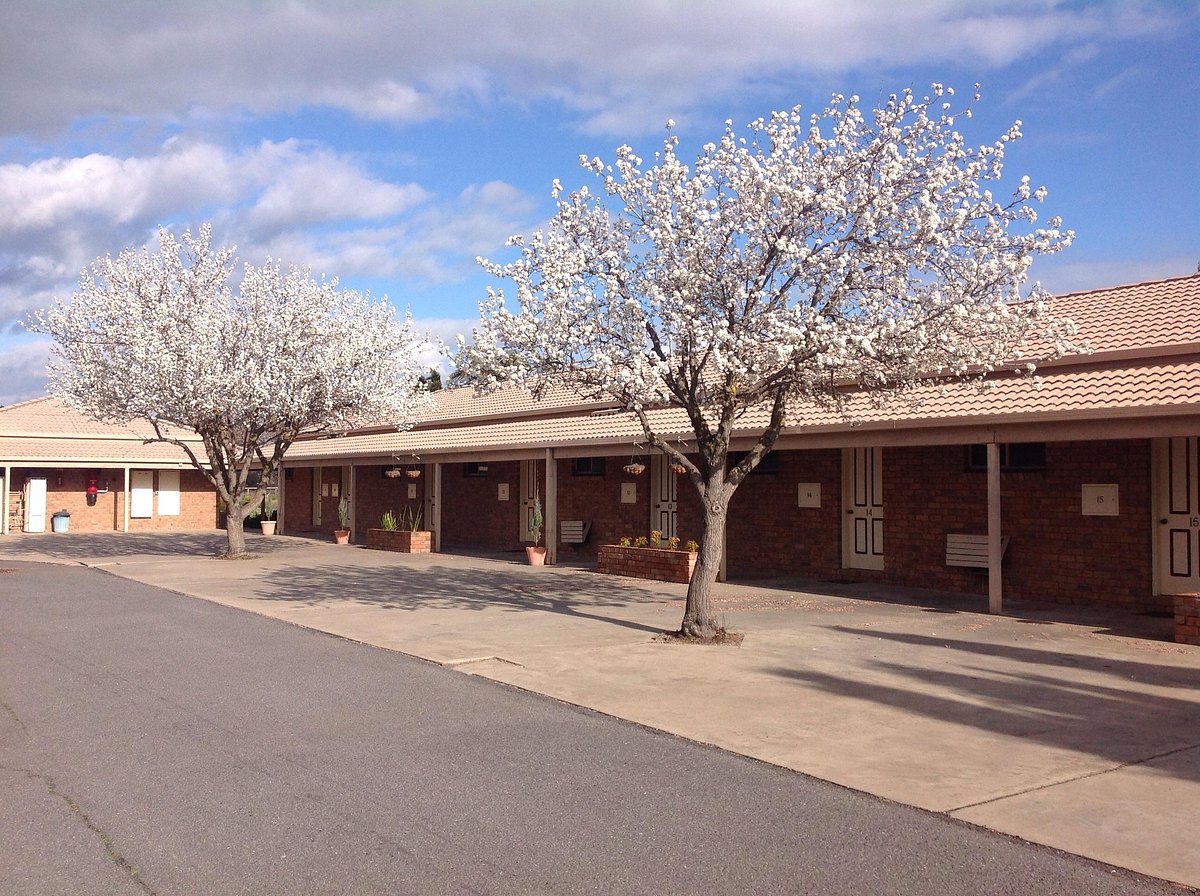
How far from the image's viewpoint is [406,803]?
5617 millimetres

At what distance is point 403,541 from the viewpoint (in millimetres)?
25734

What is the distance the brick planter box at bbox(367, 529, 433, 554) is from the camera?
25.4m

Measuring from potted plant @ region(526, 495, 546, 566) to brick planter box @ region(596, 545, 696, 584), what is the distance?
6.28ft

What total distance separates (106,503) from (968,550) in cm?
3034

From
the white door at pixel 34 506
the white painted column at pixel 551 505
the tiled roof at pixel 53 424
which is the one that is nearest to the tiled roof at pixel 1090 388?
the white painted column at pixel 551 505

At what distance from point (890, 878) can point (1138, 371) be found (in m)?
10.7

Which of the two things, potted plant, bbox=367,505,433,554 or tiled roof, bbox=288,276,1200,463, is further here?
potted plant, bbox=367,505,433,554

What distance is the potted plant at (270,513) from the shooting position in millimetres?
34719

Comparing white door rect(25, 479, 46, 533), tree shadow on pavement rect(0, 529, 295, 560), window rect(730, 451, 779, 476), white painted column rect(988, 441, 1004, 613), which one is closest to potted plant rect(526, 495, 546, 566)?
window rect(730, 451, 779, 476)

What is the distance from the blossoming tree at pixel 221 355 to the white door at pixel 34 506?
42.7 feet

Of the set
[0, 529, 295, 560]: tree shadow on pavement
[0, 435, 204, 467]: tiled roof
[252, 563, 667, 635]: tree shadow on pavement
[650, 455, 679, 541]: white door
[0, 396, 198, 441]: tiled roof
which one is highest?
[0, 396, 198, 441]: tiled roof

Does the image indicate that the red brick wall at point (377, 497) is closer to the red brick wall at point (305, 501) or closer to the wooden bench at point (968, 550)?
the red brick wall at point (305, 501)

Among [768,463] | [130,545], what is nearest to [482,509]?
[130,545]

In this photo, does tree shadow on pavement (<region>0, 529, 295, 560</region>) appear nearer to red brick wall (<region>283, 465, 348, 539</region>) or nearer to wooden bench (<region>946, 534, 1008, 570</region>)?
red brick wall (<region>283, 465, 348, 539</region>)
